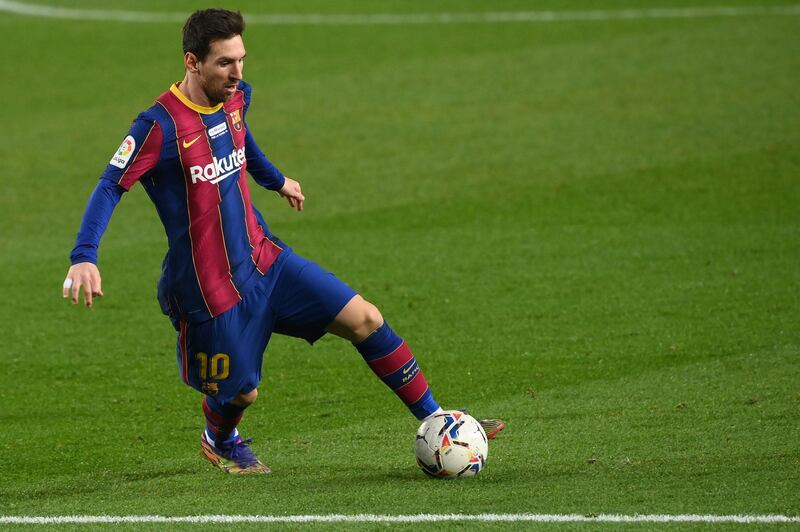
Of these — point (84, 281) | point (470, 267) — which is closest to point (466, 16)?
point (470, 267)

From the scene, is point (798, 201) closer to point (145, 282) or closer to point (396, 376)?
point (145, 282)

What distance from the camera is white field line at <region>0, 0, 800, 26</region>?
20141 millimetres

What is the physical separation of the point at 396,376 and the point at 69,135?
10117 mm

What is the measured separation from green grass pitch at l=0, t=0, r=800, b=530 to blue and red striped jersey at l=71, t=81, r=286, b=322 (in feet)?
2.97

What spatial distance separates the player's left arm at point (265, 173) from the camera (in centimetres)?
660

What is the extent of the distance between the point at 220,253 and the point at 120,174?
0.56 m

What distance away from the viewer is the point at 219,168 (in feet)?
19.5

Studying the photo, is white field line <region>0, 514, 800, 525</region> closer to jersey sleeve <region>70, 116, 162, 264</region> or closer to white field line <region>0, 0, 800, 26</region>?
jersey sleeve <region>70, 116, 162, 264</region>

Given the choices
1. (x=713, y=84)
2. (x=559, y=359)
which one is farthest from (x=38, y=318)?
(x=713, y=84)

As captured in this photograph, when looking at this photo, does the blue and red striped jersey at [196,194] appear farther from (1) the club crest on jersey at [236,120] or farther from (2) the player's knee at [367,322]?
(2) the player's knee at [367,322]

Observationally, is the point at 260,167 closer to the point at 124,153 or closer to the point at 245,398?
the point at 124,153

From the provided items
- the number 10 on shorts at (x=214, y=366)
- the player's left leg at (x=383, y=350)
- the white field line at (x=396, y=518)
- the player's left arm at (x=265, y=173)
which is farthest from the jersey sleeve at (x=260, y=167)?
the white field line at (x=396, y=518)

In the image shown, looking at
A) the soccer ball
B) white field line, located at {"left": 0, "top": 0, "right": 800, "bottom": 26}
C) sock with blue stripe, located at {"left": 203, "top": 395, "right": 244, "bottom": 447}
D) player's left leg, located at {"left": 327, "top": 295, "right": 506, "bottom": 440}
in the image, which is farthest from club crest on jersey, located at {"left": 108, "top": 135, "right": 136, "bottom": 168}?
white field line, located at {"left": 0, "top": 0, "right": 800, "bottom": 26}

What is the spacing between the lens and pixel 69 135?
15.4 m
